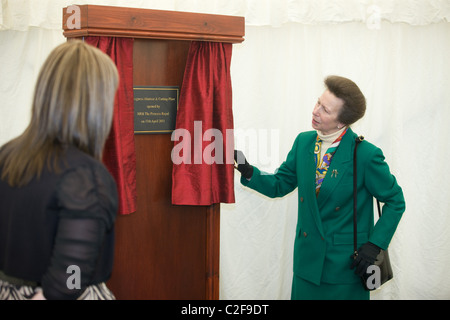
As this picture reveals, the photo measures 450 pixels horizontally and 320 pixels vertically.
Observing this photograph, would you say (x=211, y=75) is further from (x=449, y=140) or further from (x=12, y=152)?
(x=449, y=140)

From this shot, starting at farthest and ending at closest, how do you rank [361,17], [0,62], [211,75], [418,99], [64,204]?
[418,99] → [361,17] → [0,62] → [211,75] → [64,204]

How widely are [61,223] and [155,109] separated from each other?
38.5 inches

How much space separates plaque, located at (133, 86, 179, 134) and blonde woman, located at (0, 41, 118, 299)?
0.76 m

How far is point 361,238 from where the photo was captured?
2184 millimetres

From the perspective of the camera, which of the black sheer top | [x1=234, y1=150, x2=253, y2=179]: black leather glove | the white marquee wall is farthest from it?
the white marquee wall

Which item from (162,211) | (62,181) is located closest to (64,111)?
(62,181)

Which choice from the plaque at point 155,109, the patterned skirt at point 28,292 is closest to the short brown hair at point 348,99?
the plaque at point 155,109

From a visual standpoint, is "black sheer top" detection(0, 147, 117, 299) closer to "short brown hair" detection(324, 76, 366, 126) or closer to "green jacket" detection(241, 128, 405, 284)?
"green jacket" detection(241, 128, 405, 284)

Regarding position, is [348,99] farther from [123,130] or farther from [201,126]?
Answer: [123,130]

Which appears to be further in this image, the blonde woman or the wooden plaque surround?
the wooden plaque surround

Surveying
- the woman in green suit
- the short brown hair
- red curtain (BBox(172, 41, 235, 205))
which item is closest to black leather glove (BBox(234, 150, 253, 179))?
red curtain (BBox(172, 41, 235, 205))

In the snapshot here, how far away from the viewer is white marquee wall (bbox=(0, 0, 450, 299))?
9.28 ft

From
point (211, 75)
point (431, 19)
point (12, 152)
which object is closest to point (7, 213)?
point (12, 152)
